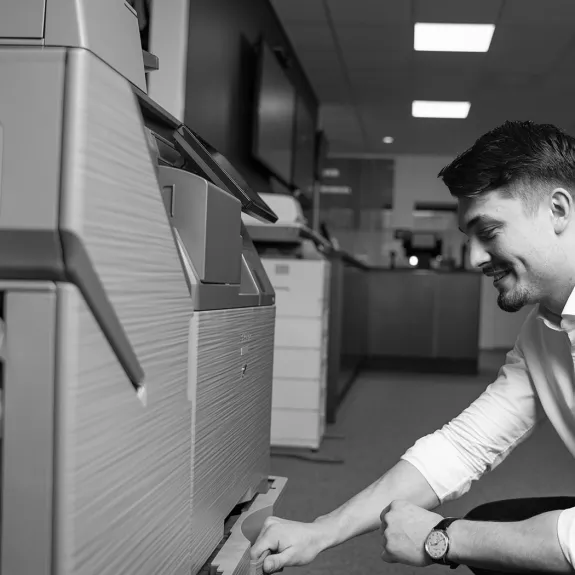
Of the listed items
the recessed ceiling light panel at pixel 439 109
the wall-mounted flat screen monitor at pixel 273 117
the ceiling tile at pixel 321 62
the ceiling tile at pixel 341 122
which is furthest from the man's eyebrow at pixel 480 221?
the ceiling tile at pixel 341 122

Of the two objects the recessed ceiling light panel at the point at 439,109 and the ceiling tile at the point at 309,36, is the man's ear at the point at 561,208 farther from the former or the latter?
the recessed ceiling light panel at the point at 439,109

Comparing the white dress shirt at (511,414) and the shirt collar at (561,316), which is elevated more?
the shirt collar at (561,316)

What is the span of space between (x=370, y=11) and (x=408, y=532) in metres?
3.94

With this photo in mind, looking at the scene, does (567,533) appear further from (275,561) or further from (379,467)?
(379,467)

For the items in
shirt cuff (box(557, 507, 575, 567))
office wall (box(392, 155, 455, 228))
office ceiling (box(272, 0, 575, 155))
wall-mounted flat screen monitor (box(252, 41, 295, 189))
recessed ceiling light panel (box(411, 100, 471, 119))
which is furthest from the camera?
office wall (box(392, 155, 455, 228))

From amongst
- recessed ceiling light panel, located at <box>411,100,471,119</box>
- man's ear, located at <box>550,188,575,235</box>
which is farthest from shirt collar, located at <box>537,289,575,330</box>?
recessed ceiling light panel, located at <box>411,100,471,119</box>

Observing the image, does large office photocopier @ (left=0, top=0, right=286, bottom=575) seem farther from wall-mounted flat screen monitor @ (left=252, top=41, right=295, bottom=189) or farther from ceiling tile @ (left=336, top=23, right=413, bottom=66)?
ceiling tile @ (left=336, top=23, right=413, bottom=66)

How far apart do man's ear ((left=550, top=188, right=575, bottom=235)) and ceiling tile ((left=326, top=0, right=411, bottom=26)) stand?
11.3 feet

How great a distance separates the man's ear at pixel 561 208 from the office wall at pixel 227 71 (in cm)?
209

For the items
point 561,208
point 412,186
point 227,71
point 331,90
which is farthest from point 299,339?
point 412,186

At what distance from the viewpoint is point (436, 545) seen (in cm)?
93

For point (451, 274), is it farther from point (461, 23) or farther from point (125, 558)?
point (125, 558)

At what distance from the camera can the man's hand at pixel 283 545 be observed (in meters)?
0.92

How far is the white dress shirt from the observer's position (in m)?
1.19
